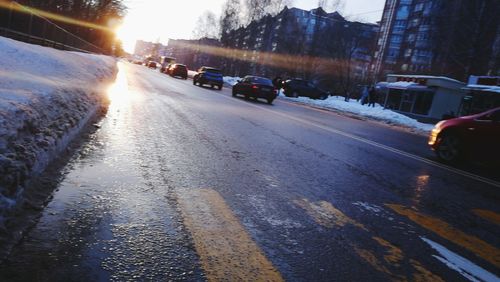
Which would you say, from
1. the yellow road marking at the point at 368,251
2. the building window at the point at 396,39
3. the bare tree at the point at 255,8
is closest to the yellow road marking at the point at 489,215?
the yellow road marking at the point at 368,251

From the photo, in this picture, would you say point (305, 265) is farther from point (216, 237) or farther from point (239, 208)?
point (239, 208)

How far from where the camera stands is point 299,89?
132ft

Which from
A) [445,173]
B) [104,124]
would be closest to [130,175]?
[104,124]

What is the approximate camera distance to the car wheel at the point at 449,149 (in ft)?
30.5

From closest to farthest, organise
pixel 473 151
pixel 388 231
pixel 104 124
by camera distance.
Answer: pixel 388 231, pixel 104 124, pixel 473 151

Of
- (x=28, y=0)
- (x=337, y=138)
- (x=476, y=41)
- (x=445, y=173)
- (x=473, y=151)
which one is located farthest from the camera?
(x=476, y=41)

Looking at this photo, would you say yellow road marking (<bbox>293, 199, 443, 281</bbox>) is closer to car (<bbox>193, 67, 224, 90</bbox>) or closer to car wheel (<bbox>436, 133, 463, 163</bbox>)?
car wheel (<bbox>436, 133, 463, 163</bbox>)

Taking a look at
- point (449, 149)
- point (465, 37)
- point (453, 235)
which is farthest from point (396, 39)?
point (453, 235)

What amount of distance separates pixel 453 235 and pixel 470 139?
18.5 feet

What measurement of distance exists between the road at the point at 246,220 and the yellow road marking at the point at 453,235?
13mm

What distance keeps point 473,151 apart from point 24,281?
877 cm

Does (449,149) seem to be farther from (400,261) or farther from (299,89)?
(299,89)

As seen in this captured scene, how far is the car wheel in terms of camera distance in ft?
30.5

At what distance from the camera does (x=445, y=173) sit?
25.6 feet
